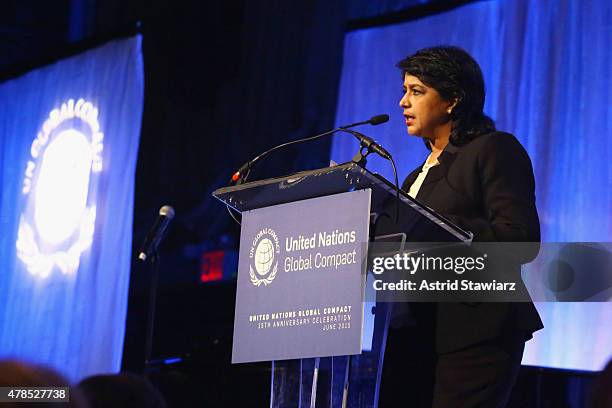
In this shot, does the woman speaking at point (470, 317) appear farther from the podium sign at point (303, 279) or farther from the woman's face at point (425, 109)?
the podium sign at point (303, 279)

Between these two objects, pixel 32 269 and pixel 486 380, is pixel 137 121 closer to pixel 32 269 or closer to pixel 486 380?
pixel 32 269

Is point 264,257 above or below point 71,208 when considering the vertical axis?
below

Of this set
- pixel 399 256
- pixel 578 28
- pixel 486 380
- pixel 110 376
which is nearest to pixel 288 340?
pixel 399 256

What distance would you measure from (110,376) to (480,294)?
1.17 meters

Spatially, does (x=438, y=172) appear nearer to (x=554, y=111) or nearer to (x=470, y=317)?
(x=470, y=317)

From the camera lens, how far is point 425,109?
284 cm

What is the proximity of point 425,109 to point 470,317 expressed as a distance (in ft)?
2.15

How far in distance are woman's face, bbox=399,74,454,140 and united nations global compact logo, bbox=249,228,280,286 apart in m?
0.61

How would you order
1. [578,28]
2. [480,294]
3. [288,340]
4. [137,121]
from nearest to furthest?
1. [288,340]
2. [480,294]
3. [578,28]
4. [137,121]

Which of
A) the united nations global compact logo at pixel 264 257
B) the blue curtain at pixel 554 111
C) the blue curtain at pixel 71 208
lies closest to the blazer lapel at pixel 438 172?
the united nations global compact logo at pixel 264 257

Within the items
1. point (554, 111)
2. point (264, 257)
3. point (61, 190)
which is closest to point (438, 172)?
point (264, 257)

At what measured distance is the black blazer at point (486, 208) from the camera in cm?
251

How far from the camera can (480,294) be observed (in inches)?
101

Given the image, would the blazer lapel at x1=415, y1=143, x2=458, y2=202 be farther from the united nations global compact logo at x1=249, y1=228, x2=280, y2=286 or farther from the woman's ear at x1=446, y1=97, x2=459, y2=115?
the united nations global compact logo at x1=249, y1=228, x2=280, y2=286
